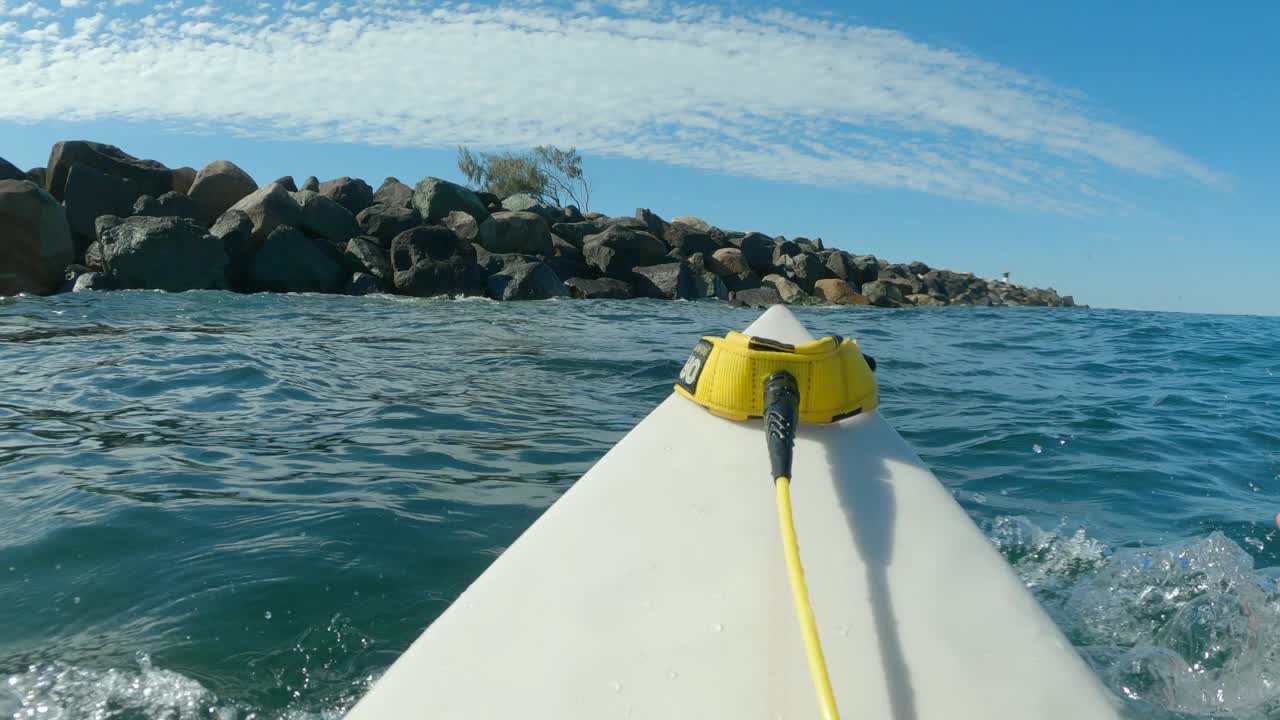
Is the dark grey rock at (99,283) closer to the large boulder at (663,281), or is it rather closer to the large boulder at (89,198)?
the large boulder at (89,198)

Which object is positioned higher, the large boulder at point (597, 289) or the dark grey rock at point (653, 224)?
the dark grey rock at point (653, 224)

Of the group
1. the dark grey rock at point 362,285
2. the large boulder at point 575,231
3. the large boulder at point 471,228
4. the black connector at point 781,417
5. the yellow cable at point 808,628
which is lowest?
the dark grey rock at point 362,285

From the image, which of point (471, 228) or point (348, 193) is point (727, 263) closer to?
point (471, 228)

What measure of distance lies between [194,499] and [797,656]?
2.62 metres

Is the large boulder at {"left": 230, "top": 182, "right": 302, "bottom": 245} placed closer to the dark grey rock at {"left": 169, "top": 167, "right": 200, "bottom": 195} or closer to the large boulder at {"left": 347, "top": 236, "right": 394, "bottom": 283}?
the large boulder at {"left": 347, "top": 236, "right": 394, "bottom": 283}

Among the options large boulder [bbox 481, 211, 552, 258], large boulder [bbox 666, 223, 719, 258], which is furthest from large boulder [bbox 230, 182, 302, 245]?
large boulder [bbox 666, 223, 719, 258]

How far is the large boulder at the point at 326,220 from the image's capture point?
50.8 ft

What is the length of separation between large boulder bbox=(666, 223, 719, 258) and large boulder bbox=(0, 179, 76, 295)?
12.3 m

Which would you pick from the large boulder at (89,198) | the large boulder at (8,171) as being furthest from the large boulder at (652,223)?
the large boulder at (8,171)

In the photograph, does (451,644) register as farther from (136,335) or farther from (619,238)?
(619,238)

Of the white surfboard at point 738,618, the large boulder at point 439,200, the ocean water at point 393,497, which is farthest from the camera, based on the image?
the large boulder at point 439,200

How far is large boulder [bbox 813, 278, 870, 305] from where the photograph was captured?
67.1 ft

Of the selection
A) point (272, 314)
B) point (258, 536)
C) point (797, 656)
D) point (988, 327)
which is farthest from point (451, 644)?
point (988, 327)

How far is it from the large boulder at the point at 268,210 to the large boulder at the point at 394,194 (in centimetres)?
271
